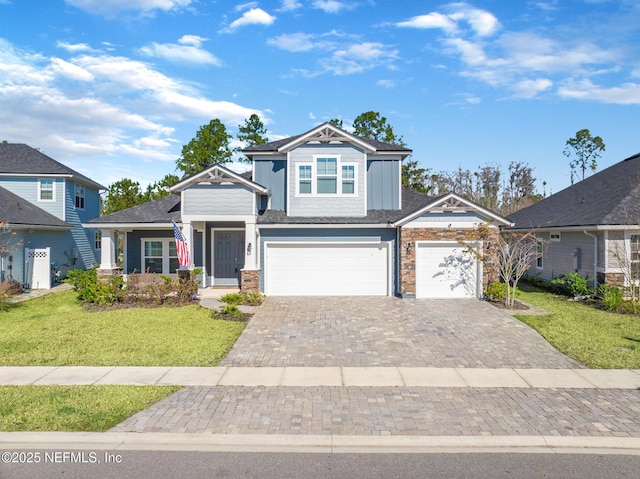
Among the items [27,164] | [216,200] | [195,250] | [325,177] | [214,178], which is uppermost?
[27,164]

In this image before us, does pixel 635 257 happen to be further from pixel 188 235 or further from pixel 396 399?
pixel 188 235

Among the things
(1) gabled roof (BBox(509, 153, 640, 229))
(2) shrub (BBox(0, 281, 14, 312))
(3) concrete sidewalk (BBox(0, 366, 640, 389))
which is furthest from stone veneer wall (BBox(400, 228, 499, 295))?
(2) shrub (BBox(0, 281, 14, 312))

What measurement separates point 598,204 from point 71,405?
1968cm

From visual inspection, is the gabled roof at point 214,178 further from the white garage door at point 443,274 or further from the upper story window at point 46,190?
the upper story window at point 46,190

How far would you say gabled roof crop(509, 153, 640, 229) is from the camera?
16.2 meters

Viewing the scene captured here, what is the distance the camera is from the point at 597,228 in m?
15.8

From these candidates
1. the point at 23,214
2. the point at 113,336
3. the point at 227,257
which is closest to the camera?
the point at 113,336

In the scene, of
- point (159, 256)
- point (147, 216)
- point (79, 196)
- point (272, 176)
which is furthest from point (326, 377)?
point (79, 196)

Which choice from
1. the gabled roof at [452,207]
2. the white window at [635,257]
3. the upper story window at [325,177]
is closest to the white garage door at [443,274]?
the gabled roof at [452,207]

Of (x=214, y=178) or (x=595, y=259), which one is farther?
(x=214, y=178)

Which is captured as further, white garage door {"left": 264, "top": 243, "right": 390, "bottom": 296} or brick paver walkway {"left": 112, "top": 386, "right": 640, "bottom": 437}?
white garage door {"left": 264, "top": 243, "right": 390, "bottom": 296}

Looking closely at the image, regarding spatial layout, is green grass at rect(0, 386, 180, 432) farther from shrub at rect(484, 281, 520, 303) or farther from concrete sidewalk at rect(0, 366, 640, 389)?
shrub at rect(484, 281, 520, 303)

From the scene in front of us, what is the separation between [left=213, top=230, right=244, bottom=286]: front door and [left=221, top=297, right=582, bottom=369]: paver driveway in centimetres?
483

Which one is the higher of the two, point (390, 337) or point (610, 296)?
point (610, 296)
